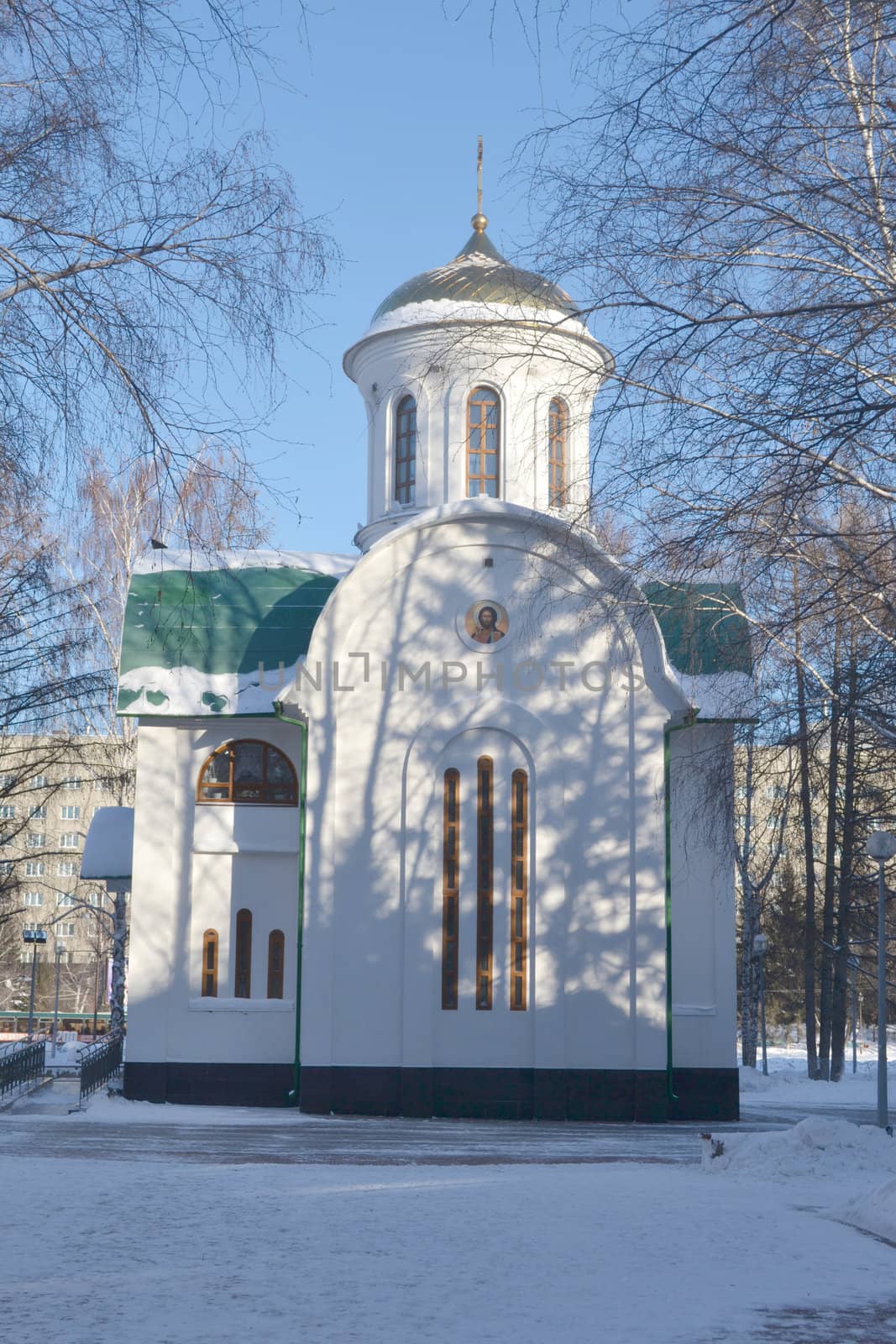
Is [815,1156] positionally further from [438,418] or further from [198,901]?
[438,418]

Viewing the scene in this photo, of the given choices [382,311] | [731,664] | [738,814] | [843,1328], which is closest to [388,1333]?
[843,1328]

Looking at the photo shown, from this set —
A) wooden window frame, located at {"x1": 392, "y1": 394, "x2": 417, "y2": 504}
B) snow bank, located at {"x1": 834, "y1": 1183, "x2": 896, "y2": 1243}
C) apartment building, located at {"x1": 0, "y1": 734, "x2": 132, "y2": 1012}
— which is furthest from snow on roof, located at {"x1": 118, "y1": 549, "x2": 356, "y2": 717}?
snow bank, located at {"x1": 834, "y1": 1183, "x2": 896, "y2": 1243}

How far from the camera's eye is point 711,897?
20.2m

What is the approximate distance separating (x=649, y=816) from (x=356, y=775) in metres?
3.91

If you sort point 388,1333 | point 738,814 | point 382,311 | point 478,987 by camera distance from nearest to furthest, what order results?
point 388,1333 → point 738,814 → point 478,987 → point 382,311

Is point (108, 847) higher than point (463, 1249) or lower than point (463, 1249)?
higher

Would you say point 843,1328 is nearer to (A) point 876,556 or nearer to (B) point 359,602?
(A) point 876,556

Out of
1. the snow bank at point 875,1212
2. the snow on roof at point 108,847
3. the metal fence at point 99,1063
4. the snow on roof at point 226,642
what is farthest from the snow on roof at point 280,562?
the snow bank at point 875,1212

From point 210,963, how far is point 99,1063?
278 cm

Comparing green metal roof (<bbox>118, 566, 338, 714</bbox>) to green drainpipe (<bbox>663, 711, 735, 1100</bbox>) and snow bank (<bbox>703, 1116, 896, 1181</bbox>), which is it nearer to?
green drainpipe (<bbox>663, 711, 735, 1100</bbox>)

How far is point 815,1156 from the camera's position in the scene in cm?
1169

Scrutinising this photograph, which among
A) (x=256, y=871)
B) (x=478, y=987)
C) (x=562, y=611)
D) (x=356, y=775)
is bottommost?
(x=478, y=987)

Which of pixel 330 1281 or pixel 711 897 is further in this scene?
pixel 711 897

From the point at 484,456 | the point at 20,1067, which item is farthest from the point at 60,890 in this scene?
the point at 484,456
